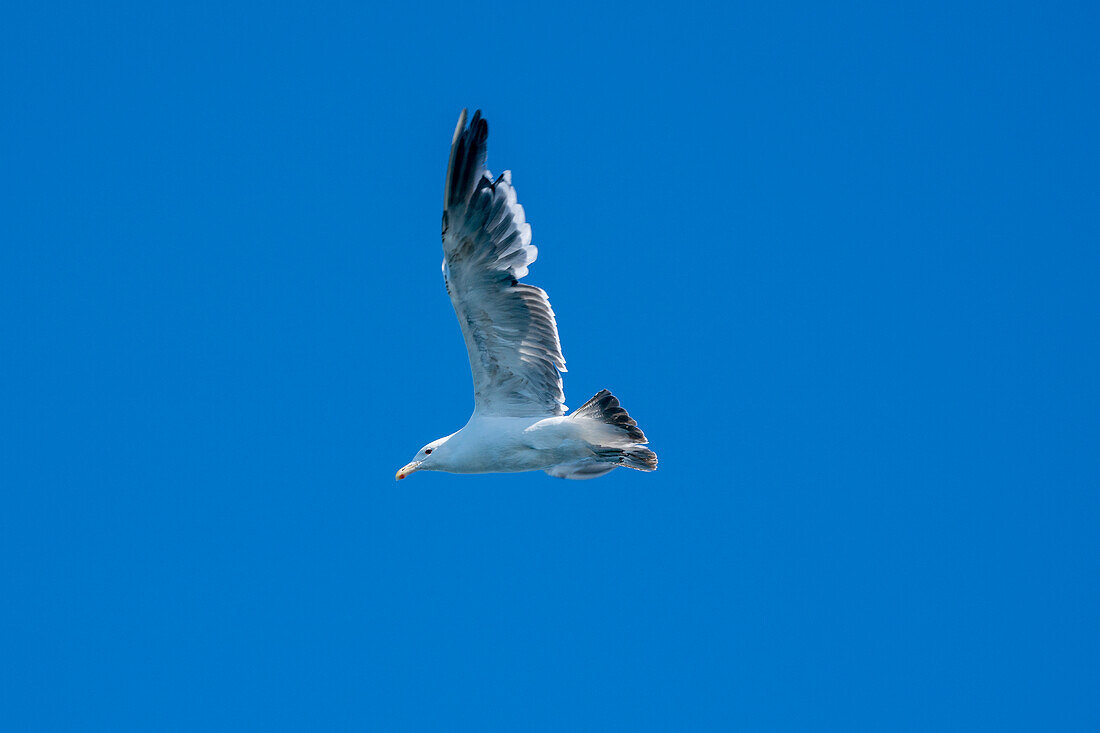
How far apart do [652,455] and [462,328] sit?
84.4 inches

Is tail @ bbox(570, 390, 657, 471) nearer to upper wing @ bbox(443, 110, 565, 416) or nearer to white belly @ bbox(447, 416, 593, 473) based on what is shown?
white belly @ bbox(447, 416, 593, 473)

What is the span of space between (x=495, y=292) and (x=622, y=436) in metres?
1.79

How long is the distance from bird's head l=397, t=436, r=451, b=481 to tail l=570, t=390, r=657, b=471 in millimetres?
1547

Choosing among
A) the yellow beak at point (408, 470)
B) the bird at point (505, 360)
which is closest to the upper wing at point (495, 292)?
the bird at point (505, 360)

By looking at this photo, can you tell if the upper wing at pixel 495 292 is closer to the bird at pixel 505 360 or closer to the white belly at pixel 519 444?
the bird at pixel 505 360

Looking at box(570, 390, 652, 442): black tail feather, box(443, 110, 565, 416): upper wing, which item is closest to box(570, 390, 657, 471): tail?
box(570, 390, 652, 442): black tail feather

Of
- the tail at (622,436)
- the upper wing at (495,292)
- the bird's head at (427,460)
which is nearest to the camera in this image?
the upper wing at (495,292)

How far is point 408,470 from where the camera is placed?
11781 millimetres

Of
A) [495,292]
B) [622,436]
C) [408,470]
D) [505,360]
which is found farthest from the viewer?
[408,470]

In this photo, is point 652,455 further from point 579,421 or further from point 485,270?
point 485,270

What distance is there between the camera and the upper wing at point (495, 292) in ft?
35.1

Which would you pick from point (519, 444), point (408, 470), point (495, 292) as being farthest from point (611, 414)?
point (408, 470)

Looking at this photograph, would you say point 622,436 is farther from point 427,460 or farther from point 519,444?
point 427,460

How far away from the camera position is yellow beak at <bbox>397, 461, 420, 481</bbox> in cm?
1177
